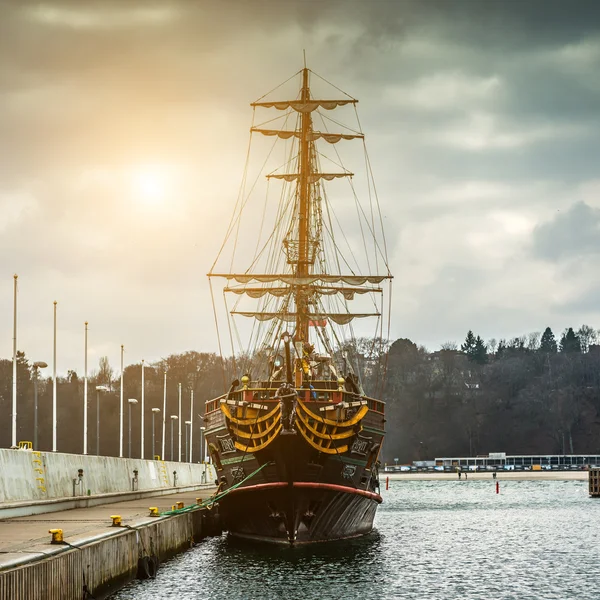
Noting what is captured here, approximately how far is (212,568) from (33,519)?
5911 mm

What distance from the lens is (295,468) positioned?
127 ft

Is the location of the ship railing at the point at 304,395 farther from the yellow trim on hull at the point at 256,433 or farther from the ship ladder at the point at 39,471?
the ship ladder at the point at 39,471

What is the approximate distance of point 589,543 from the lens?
47.2 m

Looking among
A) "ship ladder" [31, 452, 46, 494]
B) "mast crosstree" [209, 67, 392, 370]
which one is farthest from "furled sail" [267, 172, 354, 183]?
"ship ladder" [31, 452, 46, 494]

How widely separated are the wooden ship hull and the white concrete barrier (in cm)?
532

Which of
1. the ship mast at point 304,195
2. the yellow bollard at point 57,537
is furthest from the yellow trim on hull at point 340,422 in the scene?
the ship mast at point 304,195

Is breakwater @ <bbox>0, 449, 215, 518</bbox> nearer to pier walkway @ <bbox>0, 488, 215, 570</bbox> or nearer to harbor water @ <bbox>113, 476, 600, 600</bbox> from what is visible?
pier walkway @ <bbox>0, 488, 215, 570</bbox>

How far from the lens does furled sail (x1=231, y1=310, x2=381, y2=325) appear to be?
191 feet

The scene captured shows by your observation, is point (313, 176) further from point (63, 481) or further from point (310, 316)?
point (63, 481)

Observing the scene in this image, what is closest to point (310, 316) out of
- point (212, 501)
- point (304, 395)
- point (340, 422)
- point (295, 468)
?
point (212, 501)

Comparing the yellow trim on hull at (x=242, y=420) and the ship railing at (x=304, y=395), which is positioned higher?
the ship railing at (x=304, y=395)

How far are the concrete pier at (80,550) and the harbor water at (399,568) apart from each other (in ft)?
2.85

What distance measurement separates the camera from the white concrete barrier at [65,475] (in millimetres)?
33094

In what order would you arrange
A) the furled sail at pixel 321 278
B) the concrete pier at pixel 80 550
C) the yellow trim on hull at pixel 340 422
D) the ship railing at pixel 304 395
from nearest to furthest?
the concrete pier at pixel 80 550 < the yellow trim on hull at pixel 340 422 < the ship railing at pixel 304 395 < the furled sail at pixel 321 278
